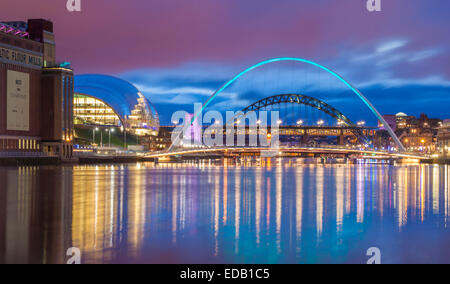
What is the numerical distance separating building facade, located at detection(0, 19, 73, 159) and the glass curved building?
146ft

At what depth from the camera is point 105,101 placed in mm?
124875

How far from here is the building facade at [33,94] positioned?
6938cm

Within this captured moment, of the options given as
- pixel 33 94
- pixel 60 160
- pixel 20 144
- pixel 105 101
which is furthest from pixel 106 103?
pixel 20 144

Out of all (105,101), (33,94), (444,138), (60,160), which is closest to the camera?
(60,160)

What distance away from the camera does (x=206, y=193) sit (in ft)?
89.1

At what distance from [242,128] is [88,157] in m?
40.9

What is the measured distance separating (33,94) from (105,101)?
4959 centimetres

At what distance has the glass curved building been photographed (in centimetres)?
12456

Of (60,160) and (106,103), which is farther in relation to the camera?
(106,103)

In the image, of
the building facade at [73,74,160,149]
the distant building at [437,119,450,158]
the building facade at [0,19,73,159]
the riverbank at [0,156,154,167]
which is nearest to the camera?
the riverbank at [0,156,154,167]

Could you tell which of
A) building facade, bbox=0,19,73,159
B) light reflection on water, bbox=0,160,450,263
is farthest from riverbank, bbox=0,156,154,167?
light reflection on water, bbox=0,160,450,263

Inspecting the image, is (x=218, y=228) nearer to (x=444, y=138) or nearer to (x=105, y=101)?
(x=444, y=138)

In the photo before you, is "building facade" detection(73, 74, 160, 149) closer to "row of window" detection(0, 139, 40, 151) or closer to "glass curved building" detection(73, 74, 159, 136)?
"glass curved building" detection(73, 74, 159, 136)

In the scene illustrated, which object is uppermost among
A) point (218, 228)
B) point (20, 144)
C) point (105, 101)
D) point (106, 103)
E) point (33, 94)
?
point (105, 101)
